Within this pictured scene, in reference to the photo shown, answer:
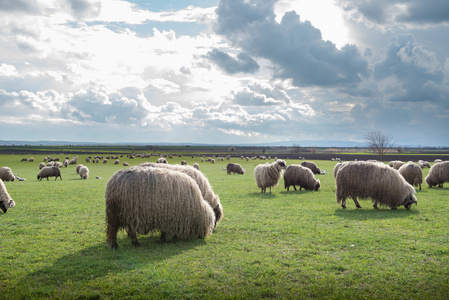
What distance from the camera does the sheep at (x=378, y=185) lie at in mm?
15227

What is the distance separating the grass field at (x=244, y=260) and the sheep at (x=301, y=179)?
10.0 metres

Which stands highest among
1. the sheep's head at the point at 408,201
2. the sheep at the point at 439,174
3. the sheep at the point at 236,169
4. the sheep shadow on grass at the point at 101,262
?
the sheep at the point at 439,174

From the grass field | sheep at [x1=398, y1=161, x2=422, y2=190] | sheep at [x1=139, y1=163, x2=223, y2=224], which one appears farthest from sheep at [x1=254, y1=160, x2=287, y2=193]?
sheep at [x1=139, y1=163, x2=223, y2=224]

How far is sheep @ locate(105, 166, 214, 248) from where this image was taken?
910 centimetres

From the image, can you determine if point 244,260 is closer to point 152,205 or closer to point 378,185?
point 152,205

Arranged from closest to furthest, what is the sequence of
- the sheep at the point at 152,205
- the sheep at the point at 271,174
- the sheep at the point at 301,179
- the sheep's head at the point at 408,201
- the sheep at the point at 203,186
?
1. the sheep at the point at 152,205
2. the sheep at the point at 203,186
3. the sheep's head at the point at 408,201
4. the sheep at the point at 271,174
5. the sheep at the point at 301,179

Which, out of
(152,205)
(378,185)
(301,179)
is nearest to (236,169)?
(301,179)

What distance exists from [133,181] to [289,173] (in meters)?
17.1

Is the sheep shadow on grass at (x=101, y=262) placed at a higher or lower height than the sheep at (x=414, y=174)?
lower

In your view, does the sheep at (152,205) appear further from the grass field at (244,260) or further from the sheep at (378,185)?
the sheep at (378,185)

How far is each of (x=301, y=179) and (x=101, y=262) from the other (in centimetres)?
1855

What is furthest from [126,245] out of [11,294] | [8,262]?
[11,294]

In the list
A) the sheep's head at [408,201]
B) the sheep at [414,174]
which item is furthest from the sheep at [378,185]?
the sheep at [414,174]

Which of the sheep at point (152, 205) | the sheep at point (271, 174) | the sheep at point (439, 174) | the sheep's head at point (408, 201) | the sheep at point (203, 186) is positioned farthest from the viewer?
the sheep at point (439, 174)
